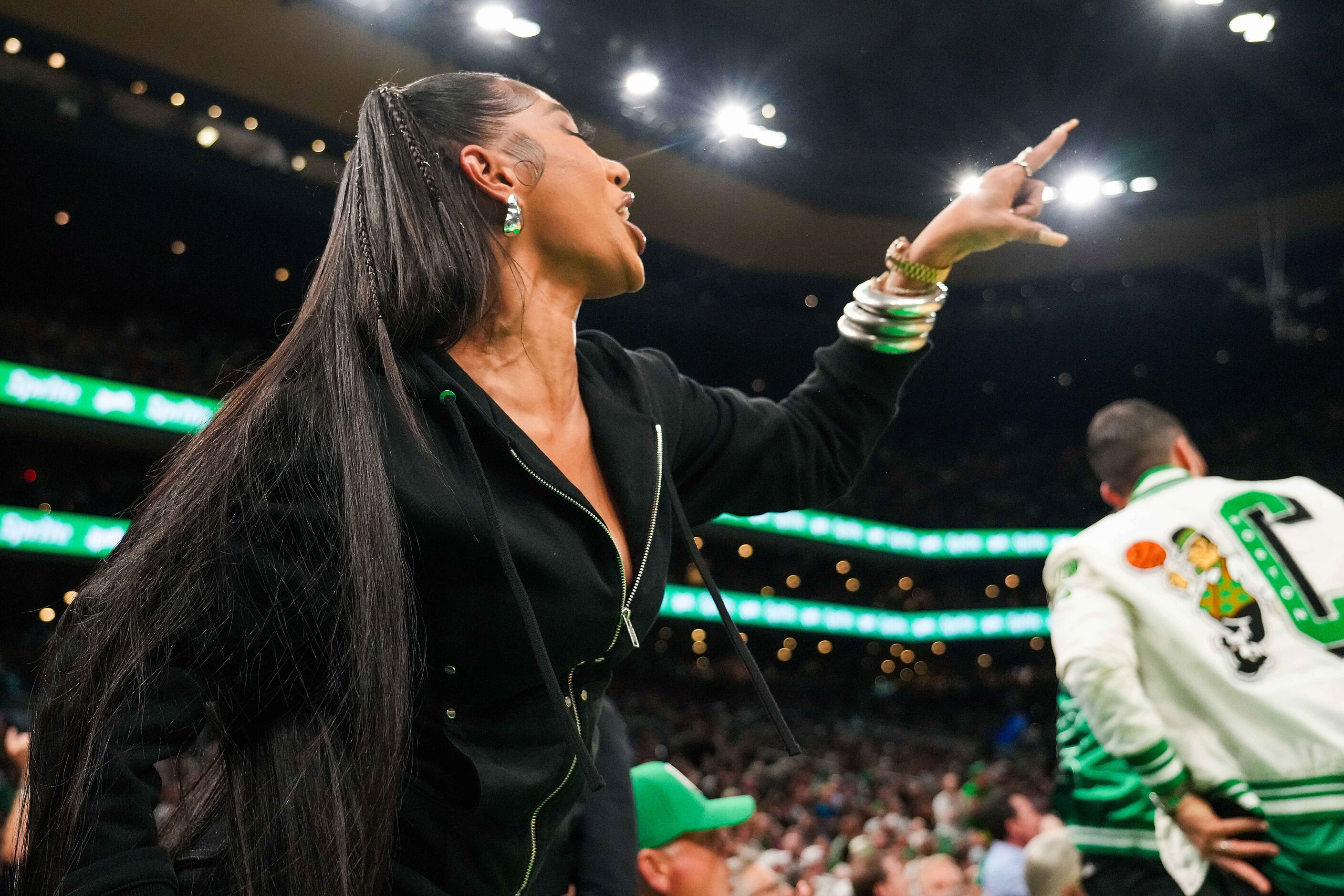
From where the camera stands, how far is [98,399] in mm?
9742

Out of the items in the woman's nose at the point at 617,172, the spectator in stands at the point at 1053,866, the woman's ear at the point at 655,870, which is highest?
the woman's nose at the point at 617,172

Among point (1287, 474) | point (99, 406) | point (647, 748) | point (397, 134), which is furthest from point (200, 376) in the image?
point (1287, 474)

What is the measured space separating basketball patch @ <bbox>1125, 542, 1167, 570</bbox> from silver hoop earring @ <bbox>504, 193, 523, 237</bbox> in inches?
50.2

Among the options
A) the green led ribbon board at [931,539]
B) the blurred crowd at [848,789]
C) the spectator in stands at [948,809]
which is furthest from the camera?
the green led ribbon board at [931,539]

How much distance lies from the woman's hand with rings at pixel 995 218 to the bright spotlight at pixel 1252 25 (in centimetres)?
360

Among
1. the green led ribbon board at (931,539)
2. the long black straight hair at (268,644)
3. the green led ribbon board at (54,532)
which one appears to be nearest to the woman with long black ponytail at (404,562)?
the long black straight hair at (268,644)

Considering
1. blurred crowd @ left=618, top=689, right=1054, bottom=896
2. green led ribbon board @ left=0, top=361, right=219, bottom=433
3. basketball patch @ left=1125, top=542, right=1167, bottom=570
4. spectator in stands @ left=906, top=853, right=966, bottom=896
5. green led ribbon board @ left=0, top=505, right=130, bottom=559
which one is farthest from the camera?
green led ribbon board @ left=0, top=361, right=219, bottom=433

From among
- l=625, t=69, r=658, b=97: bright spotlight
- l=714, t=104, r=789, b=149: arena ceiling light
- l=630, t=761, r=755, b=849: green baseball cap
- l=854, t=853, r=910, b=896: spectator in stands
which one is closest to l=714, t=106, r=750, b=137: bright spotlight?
l=714, t=104, r=789, b=149: arena ceiling light

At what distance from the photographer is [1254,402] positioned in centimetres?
1511

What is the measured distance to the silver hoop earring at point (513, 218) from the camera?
43.8 inches

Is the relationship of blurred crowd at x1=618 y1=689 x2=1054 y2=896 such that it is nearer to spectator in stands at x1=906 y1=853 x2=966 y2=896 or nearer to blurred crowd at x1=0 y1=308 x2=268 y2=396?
spectator in stands at x1=906 y1=853 x2=966 y2=896

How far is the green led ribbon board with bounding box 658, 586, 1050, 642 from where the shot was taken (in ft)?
51.9

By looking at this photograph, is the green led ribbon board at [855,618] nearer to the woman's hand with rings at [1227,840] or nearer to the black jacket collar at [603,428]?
the woman's hand with rings at [1227,840]

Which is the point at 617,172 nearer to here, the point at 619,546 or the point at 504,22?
the point at 619,546
